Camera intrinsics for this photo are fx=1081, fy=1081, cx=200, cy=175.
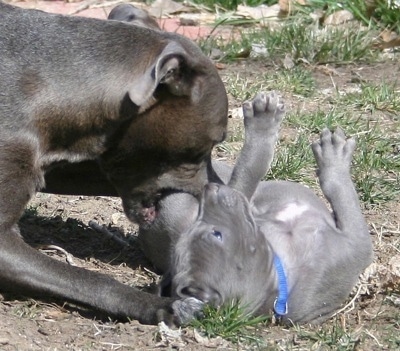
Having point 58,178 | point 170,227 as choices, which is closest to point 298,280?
point 170,227

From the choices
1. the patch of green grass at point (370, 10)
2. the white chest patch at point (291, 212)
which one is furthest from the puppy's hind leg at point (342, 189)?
the patch of green grass at point (370, 10)

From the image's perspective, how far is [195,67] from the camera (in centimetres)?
490

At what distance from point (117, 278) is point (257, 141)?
3.08 ft

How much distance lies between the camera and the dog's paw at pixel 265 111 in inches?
200

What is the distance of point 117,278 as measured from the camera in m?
5.18

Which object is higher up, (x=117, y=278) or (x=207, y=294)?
(x=207, y=294)

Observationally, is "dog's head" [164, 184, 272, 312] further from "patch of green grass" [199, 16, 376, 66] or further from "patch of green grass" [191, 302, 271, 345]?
"patch of green grass" [199, 16, 376, 66]

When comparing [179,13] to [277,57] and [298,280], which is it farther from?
[298,280]

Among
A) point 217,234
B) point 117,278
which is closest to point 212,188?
point 217,234

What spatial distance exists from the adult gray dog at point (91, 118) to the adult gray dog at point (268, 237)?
0.20m

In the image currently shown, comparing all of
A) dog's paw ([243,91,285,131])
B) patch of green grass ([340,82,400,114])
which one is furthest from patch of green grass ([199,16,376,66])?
dog's paw ([243,91,285,131])

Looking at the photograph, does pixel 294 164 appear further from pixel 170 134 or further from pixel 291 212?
pixel 170 134

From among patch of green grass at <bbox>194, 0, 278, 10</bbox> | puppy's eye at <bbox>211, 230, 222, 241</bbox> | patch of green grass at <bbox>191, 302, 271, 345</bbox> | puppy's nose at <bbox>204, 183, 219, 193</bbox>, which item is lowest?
patch of green grass at <bbox>194, 0, 278, 10</bbox>

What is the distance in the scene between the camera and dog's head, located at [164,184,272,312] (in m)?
4.36
